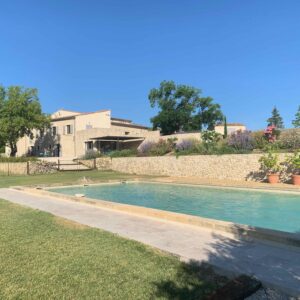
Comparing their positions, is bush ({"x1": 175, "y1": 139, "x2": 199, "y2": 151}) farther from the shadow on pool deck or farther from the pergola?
the shadow on pool deck

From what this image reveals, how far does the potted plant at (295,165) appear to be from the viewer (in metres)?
15.4

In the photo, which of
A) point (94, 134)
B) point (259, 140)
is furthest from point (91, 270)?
point (94, 134)

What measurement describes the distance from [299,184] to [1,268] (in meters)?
14.0

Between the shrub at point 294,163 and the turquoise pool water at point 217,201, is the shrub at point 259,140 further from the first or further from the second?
the turquoise pool water at point 217,201

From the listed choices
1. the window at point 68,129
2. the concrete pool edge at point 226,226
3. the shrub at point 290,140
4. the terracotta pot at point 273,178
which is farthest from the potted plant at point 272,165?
the window at point 68,129

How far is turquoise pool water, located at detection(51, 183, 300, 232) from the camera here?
1002 centimetres

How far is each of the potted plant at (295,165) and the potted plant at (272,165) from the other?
25.0 inches

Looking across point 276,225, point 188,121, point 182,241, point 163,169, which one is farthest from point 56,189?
point 188,121

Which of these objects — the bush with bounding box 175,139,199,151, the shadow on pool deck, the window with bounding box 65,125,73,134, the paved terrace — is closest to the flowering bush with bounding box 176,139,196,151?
the bush with bounding box 175,139,199,151

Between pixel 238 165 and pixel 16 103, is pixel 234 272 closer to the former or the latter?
pixel 238 165

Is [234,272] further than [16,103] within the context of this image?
No

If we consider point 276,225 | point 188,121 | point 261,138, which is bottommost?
point 276,225

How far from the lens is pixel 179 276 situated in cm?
396

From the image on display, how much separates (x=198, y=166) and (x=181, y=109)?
3104cm
